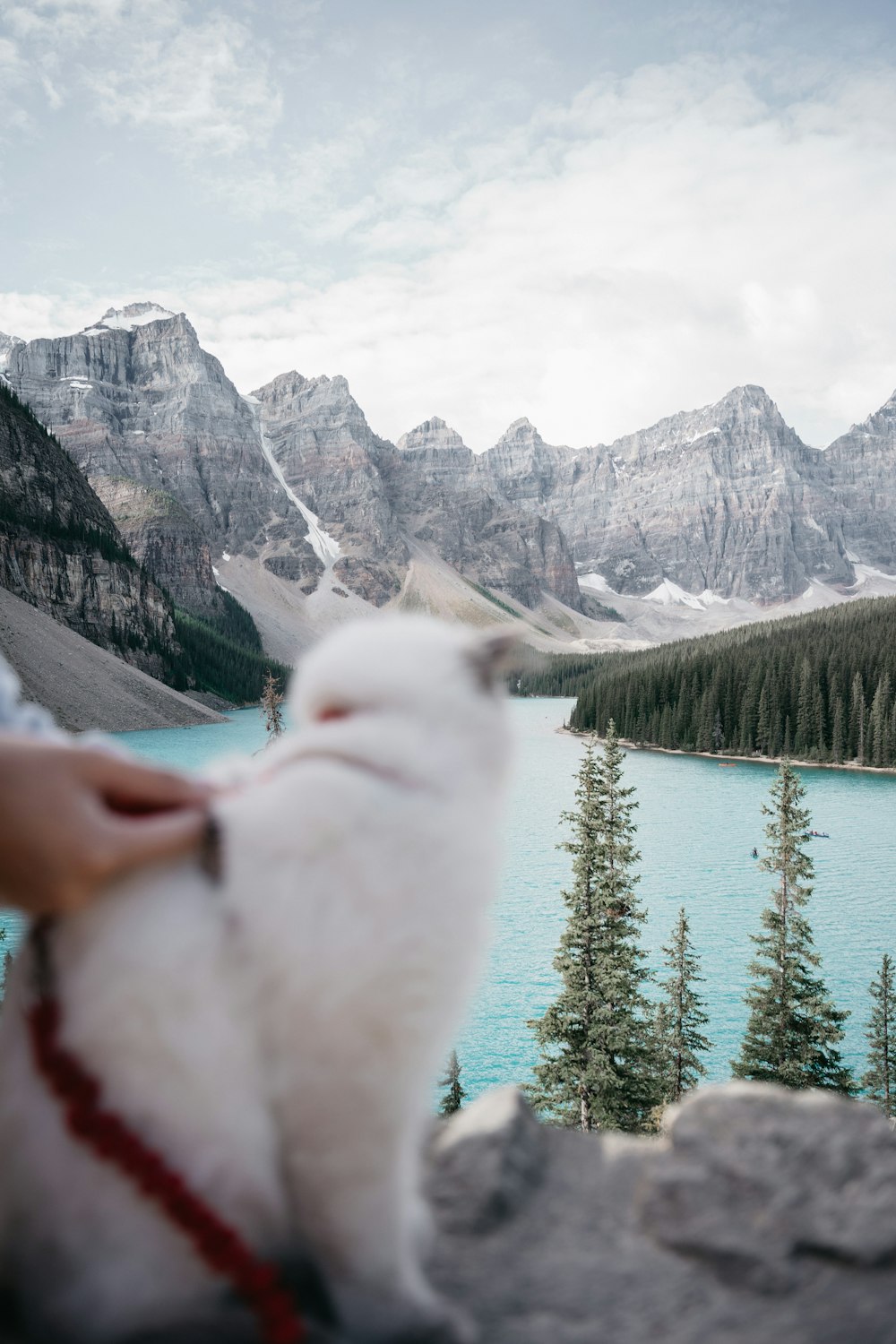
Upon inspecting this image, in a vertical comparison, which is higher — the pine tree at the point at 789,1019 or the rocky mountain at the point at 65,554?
the rocky mountain at the point at 65,554

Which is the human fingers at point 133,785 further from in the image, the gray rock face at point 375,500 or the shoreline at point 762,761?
the gray rock face at point 375,500

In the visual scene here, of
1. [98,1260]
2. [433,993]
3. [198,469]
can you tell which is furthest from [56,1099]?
[198,469]

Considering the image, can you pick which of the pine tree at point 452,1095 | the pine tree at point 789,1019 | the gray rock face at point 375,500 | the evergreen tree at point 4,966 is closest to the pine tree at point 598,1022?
the pine tree at point 452,1095

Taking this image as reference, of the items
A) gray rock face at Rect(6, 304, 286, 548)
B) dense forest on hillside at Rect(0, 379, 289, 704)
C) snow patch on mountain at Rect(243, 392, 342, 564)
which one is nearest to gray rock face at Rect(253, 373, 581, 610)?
snow patch on mountain at Rect(243, 392, 342, 564)

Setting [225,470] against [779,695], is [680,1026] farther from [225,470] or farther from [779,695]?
[225,470]

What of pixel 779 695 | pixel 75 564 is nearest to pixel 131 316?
pixel 75 564

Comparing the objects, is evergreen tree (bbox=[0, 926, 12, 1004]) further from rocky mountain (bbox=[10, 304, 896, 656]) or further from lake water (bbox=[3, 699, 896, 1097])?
rocky mountain (bbox=[10, 304, 896, 656])
